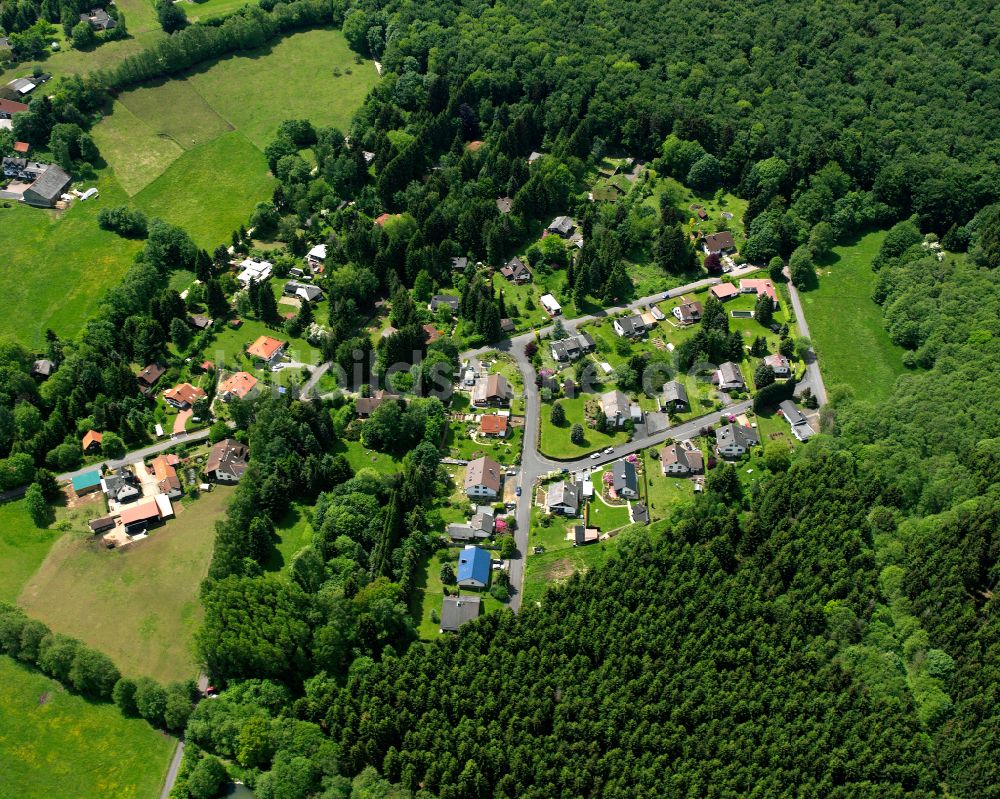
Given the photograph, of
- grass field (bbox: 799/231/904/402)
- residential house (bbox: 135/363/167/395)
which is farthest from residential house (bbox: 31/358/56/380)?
grass field (bbox: 799/231/904/402)

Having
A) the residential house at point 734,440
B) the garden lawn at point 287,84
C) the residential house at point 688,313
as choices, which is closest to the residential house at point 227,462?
the residential house at point 734,440

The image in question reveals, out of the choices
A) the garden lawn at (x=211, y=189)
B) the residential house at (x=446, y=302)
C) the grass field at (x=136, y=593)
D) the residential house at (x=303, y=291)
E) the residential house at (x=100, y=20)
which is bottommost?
the grass field at (x=136, y=593)

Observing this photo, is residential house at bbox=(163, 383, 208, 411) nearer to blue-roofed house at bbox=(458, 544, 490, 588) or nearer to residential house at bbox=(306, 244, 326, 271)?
residential house at bbox=(306, 244, 326, 271)

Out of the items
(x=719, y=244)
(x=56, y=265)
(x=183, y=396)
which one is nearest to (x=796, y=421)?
(x=719, y=244)

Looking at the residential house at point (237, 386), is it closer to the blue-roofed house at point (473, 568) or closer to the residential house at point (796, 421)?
the blue-roofed house at point (473, 568)

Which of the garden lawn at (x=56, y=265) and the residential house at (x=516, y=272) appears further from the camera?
the residential house at (x=516, y=272)

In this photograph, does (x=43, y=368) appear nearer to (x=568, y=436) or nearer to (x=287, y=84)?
(x=568, y=436)
